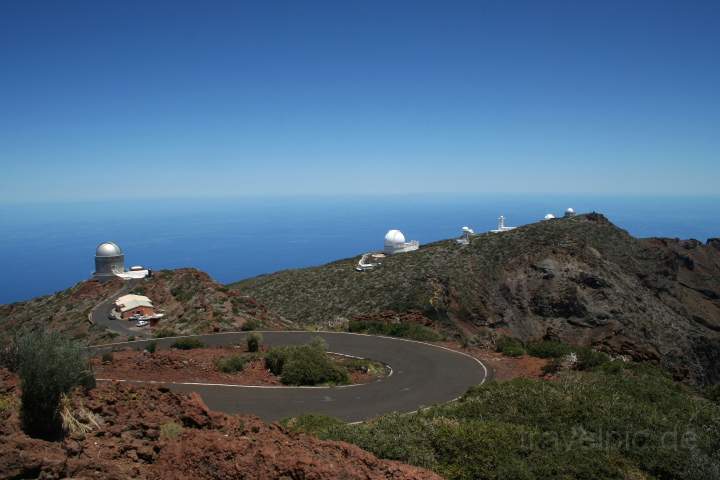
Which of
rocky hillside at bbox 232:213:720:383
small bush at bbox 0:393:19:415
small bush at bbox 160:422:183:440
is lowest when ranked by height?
rocky hillside at bbox 232:213:720:383

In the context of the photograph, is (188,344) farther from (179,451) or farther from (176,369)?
(179,451)

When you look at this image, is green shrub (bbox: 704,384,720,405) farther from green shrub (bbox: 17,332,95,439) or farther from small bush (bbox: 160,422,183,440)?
green shrub (bbox: 17,332,95,439)

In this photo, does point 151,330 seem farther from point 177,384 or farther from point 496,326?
point 496,326

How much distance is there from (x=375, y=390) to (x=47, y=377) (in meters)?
7.75

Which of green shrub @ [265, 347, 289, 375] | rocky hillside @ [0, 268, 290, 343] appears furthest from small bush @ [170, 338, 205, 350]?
rocky hillside @ [0, 268, 290, 343]

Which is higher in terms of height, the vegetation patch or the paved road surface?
the vegetation patch

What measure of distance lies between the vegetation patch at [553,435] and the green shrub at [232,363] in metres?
5.14

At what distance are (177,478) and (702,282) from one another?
52974mm

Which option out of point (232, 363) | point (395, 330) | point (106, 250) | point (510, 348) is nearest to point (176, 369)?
point (232, 363)

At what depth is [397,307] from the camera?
2877cm

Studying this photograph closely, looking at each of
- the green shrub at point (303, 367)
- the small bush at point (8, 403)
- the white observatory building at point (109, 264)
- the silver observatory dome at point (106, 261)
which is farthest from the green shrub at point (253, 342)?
the silver observatory dome at point (106, 261)

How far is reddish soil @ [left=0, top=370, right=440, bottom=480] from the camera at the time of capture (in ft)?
16.5

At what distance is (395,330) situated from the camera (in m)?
20.1

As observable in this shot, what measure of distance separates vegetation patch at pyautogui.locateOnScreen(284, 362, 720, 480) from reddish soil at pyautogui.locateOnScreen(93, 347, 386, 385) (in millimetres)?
4576
